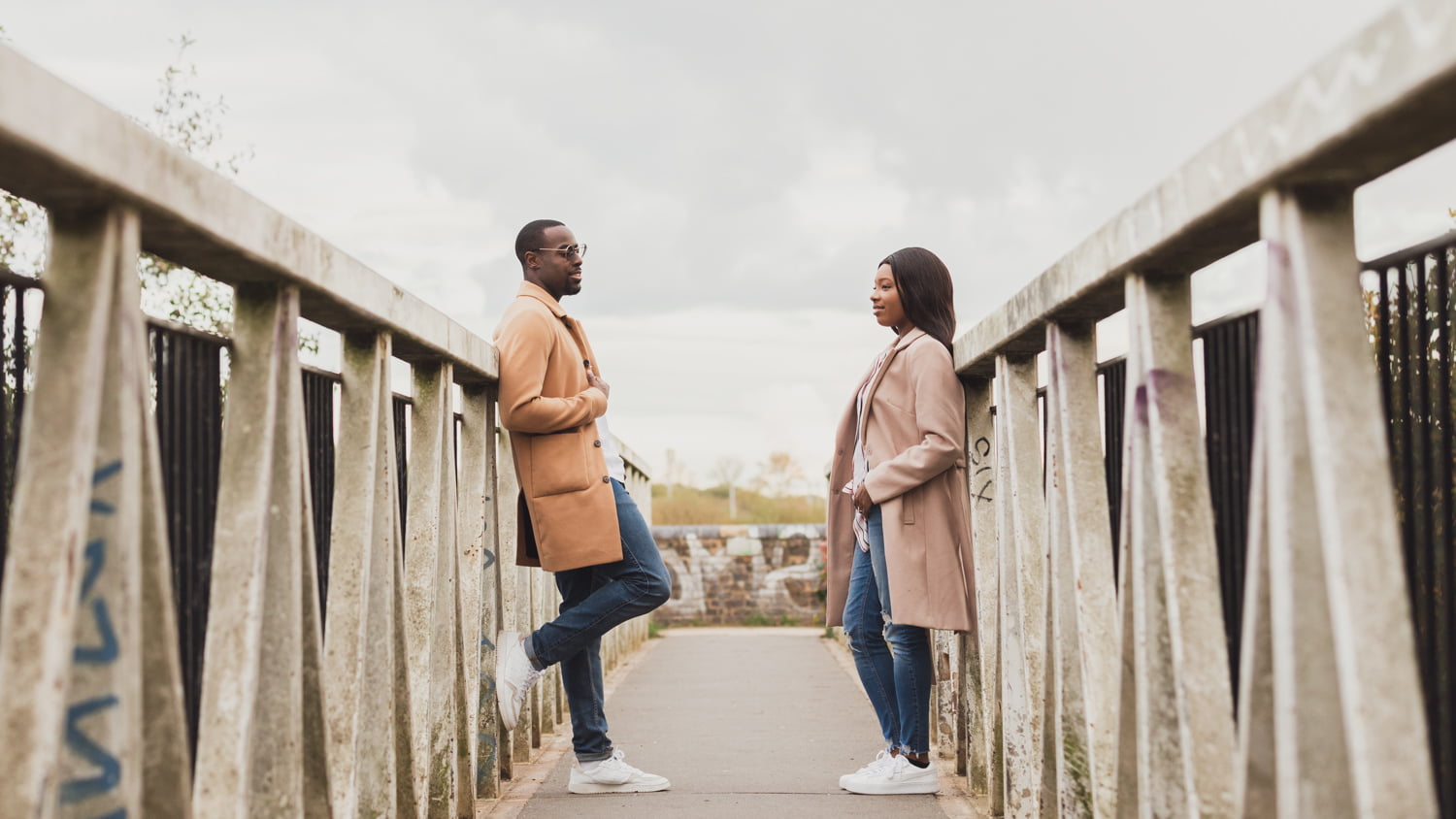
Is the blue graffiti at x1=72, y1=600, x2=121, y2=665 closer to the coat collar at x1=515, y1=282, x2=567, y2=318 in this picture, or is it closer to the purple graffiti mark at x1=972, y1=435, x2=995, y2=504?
the coat collar at x1=515, y1=282, x2=567, y2=318

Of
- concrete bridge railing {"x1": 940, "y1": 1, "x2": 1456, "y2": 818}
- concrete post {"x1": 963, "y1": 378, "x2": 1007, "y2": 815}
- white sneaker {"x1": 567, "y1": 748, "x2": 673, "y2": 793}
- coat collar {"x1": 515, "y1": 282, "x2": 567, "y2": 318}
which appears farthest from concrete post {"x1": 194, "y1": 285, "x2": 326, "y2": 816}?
concrete post {"x1": 963, "y1": 378, "x2": 1007, "y2": 815}

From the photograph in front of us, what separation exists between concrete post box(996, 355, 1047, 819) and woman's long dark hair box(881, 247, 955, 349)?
0.73m

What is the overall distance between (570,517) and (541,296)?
0.85 metres

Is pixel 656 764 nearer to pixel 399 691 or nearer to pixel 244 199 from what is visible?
pixel 399 691

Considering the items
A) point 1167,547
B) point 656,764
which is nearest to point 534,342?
point 656,764

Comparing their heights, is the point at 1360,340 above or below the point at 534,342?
below

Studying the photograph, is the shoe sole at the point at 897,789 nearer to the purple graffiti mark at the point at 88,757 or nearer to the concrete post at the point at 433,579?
the concrete post at the point at 433,579

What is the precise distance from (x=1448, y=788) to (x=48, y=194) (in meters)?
2.40

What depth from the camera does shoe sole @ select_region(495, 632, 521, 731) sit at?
4945 mm

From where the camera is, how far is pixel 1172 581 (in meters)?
2.84

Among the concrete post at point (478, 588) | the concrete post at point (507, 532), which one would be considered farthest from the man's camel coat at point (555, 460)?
the concrete post at point (507, 532)

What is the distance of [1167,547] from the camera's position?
2.86 metres

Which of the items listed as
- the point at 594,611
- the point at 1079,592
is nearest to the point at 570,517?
the point at 594,611

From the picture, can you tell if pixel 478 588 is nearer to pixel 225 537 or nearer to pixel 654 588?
pixel 654 588
